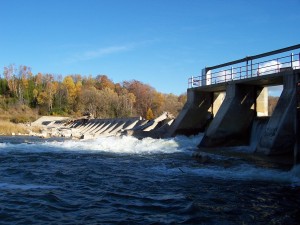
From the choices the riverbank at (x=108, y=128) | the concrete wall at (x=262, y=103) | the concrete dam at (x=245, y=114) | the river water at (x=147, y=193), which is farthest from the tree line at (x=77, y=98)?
the river water at (x=147, y=193)

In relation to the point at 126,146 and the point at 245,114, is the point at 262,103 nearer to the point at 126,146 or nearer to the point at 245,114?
the point at 245,114

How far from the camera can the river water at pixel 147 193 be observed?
7.27 m

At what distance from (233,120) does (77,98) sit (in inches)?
3133

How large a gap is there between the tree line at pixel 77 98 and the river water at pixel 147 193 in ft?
209

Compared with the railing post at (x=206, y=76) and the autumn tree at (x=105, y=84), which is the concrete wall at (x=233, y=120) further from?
the autumn tree at (x=105, y=84)

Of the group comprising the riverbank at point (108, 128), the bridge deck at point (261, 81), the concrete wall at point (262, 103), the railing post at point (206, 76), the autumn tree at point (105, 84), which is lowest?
the riverbank at point (108, 128)

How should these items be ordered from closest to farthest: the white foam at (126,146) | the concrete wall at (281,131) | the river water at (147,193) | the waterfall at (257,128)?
the river water at (147,193)
the concrete wall at (281,131)
the white foam at (126,146)
the waterfall at (257,128)

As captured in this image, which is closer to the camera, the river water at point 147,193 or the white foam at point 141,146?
the river water at point 147,193

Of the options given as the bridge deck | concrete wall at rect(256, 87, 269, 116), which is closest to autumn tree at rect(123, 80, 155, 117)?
the bridge deck

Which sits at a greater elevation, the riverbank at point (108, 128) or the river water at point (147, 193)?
the riverbank at point (108, 128)

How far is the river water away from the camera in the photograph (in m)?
7.27

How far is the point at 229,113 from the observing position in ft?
77.4

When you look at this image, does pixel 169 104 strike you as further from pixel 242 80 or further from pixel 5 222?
pixel 5 222

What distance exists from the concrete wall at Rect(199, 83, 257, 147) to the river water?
24.8 ft
